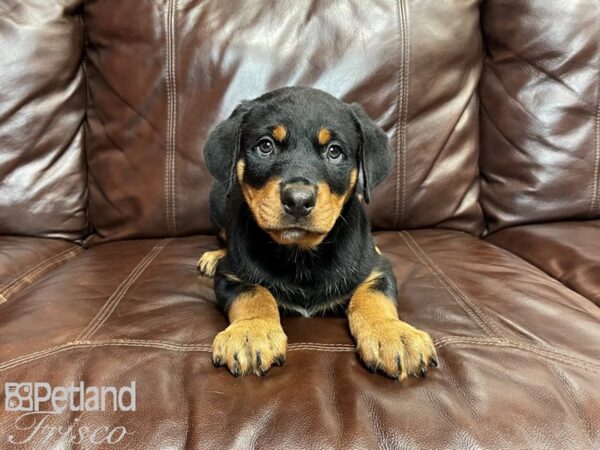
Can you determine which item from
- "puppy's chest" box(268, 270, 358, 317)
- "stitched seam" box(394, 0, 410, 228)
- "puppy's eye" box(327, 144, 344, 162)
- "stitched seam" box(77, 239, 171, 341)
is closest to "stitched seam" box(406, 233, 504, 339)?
"puppy's chest" box(268, 270, 358, 317)

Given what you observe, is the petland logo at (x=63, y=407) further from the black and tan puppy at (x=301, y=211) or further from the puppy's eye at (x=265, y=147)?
the puppy's eye at (x=265, y=147)

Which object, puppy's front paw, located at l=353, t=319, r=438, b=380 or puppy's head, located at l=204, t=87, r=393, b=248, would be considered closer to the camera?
puppy's front paw, located at l=353, t=319, r=438, b=380

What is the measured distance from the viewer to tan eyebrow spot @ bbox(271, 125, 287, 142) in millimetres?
1651

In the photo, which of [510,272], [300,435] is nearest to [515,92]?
[510,272]

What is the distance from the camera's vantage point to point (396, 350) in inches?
50.2

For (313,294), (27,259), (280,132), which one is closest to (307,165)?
(280,132)

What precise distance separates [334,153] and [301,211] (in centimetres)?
32

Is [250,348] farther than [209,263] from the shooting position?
No

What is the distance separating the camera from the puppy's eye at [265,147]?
1.70m

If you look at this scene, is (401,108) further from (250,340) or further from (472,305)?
(250,340)

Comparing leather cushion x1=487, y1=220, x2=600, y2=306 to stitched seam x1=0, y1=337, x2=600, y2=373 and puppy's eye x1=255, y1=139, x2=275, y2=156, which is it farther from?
puppy's eye x1=255, y1=139, x2=275, y2=156

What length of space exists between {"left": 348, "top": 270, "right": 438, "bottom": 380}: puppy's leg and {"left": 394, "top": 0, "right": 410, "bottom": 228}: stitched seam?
1002 mm

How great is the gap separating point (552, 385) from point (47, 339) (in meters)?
1.32

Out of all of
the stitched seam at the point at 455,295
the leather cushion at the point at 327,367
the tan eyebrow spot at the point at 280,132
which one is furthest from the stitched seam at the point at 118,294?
the stitched seam at the point at 455,295
